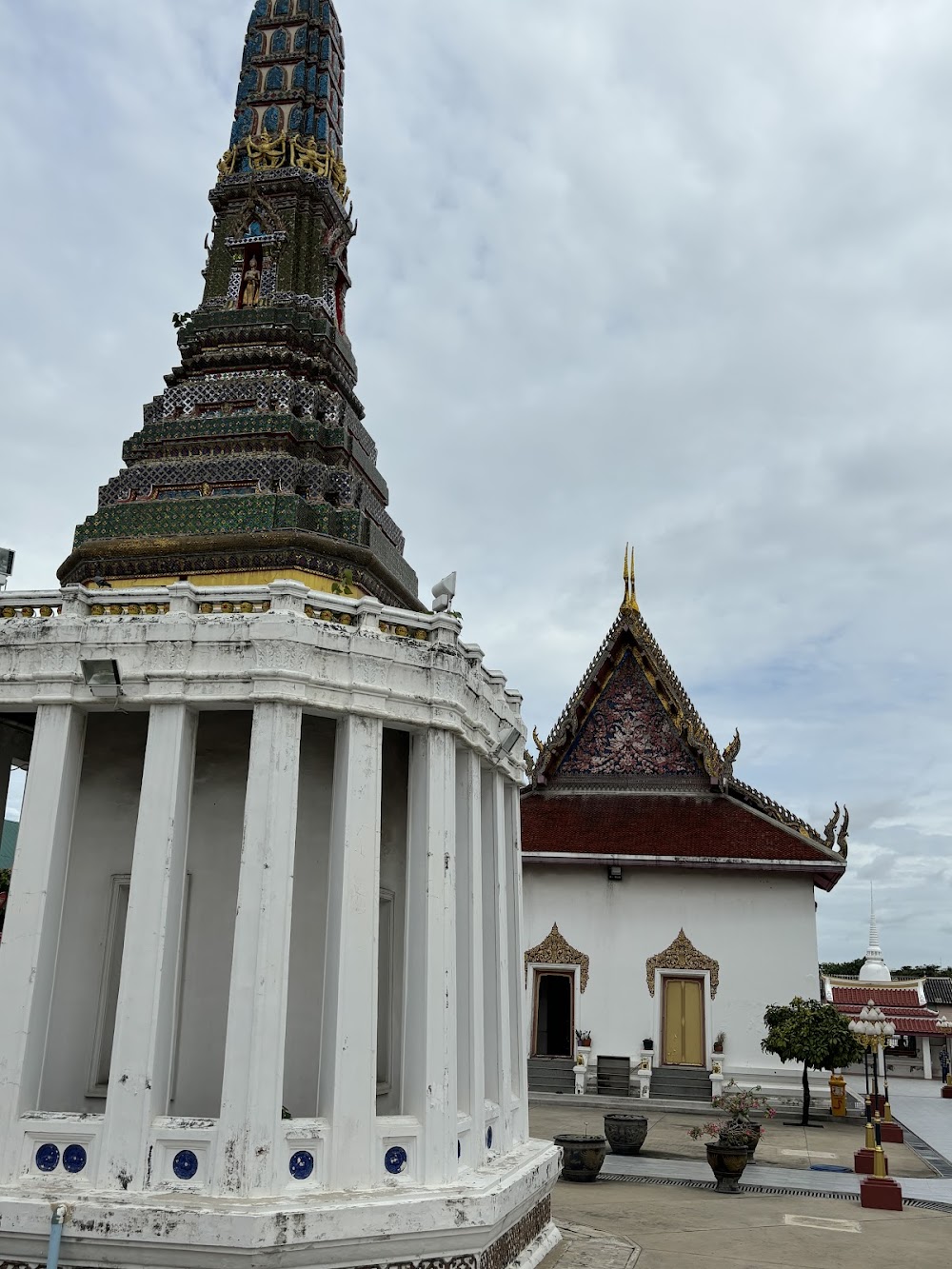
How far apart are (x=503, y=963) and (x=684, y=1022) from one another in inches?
605

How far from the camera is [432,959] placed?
341 inches

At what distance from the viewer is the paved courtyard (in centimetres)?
1077

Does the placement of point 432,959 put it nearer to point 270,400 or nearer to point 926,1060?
point 270,400

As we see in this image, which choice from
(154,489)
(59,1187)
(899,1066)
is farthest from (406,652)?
(899,1066)

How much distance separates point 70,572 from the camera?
44.7 feet

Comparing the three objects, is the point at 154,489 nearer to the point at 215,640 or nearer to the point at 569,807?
the point at 215,640

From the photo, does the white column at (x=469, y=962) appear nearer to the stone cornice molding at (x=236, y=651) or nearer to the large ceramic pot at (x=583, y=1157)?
the stone cornice molding at (x=236, y=651)

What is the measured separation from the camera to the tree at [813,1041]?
68.5 ft

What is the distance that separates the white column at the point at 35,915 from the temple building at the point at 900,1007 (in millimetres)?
36833

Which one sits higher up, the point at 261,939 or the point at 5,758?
the point at 5,758

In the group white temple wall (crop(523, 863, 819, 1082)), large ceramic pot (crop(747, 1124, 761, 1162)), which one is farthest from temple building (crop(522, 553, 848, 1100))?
large ceramic pot (crop(747, 1124, 761, 1162))

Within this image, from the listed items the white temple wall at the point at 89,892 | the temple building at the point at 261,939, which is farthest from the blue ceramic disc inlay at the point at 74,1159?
the white temple wall at the point at 89,892

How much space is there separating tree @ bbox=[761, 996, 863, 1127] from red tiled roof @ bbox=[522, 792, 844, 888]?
379cm

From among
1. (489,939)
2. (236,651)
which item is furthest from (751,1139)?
(236,651)
